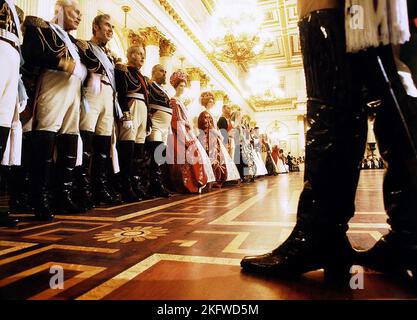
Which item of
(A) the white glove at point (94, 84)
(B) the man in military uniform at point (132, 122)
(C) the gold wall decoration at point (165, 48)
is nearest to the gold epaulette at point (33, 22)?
(A) the white glove at point (94, 84)

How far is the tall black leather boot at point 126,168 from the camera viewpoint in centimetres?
277

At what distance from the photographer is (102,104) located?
2.36 meters

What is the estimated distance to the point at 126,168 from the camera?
9.27 feet

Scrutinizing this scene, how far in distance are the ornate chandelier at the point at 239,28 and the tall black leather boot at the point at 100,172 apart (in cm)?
560

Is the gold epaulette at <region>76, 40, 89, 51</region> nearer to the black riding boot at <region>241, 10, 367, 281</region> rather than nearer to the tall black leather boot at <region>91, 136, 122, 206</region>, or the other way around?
the tall black leather boot at <region>91, 136, 122, 206</region>

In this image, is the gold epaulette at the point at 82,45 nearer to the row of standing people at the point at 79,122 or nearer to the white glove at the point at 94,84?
the row of standing people at the point at 79,122

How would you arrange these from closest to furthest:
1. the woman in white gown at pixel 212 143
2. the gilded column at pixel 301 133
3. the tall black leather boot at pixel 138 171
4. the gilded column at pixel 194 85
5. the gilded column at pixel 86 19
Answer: the tall black leather boot at pixel 138 171 → the woman in white gown at pixel 212 143 → the gilded column at pixel 86 19 → the gilded column at pixel 194 85 → the gilded column at pixel 301 133

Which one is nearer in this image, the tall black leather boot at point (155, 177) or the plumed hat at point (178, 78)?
the tall black leather boot at point (155, 177)

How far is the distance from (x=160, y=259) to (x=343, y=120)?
0.72 metres

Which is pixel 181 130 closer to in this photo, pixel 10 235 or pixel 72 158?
pixel 72 158

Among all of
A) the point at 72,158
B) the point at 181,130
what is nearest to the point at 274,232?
the point at 72,158

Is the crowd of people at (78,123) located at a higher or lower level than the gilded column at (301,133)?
lower

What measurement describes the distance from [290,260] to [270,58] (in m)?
19.5
